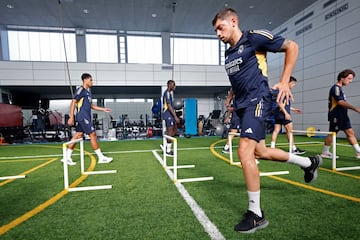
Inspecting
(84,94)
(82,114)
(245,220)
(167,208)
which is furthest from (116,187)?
(84,94)

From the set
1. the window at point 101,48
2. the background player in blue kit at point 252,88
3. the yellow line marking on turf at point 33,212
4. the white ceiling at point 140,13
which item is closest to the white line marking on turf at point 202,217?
the background player in blue kit at point 252,88

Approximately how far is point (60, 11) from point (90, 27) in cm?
291

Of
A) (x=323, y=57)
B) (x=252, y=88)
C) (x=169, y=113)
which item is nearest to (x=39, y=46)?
(x=169, y=113)

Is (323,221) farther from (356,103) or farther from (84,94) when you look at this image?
(356,103)

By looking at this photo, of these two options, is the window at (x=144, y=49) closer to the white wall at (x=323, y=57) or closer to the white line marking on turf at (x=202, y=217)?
the white wall at (x=323, y=57)

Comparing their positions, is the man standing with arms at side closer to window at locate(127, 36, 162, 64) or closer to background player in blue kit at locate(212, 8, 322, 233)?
background player in blue kit at locate(212, 8, 322, 233)

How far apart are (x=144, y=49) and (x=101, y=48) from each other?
3520 mm

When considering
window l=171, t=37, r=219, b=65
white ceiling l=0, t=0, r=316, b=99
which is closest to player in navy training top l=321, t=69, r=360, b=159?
white ceiling l=0, t=0, r=316, b=99

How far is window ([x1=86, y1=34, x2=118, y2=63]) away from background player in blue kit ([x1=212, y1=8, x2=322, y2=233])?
56.3ft

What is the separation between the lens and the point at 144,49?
1811cm

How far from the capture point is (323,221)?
1.94 m

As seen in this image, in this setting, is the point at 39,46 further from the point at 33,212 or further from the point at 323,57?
the point at 323,57

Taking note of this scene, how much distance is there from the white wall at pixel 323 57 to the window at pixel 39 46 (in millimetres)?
16386

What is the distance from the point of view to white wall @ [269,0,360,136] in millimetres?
9703
